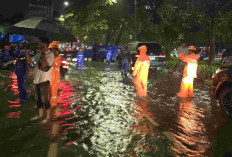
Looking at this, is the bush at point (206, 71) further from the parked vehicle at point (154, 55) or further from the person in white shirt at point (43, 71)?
the person in white shirt at point (43, 71)

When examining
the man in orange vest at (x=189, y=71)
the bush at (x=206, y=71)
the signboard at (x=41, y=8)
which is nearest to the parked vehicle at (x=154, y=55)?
the bush at (x=206, y=71)

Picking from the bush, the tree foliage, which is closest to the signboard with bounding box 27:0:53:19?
the tree foliage

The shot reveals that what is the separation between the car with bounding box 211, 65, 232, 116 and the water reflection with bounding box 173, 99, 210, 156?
0.64 meters

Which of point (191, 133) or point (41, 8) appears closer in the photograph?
point (191, 133)

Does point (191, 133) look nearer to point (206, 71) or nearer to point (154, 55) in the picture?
point (206, 71)

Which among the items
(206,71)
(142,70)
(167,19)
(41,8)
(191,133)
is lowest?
(191,133)

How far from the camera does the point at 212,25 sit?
19000mm

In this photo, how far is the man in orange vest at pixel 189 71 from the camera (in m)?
10.1

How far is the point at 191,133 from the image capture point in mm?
6078

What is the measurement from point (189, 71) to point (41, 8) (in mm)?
38190

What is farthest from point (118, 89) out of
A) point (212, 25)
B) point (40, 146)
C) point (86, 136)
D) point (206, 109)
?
point (212, 25)

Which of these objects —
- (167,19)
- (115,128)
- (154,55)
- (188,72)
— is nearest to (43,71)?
(115,128)

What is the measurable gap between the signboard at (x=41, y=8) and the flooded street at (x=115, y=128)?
3480 cm

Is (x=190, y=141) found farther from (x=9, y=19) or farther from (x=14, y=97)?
(x=9, y=19)
